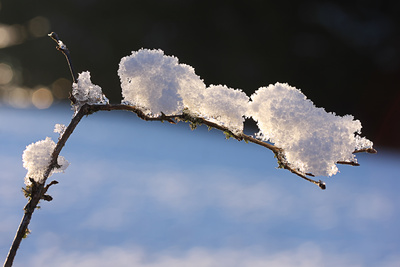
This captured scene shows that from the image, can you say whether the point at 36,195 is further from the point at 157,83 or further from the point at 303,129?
the point at 303,129

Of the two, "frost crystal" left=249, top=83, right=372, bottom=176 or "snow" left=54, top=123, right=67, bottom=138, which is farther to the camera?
"snow" left=54, top=123, right=67, bottom=138

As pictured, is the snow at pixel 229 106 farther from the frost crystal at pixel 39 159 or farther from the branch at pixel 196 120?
the frost crystal at pixel 39 159

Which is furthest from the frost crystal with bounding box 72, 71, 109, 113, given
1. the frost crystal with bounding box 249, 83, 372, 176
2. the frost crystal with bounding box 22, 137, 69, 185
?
the frost crystal with bounding box 249, 83, 372, 176

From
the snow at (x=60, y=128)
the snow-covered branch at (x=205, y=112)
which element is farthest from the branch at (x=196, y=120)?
the snow at (x=60, y=128)

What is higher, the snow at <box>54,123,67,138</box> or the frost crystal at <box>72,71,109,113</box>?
the frost crystal at <box>72,71,109,113</box>

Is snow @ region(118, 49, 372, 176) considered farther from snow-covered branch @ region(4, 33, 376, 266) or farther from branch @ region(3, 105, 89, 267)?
branch @ region(3, 105, 89, 267)

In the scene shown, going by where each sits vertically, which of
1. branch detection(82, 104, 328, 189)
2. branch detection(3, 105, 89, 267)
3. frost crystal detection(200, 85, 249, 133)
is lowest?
branch detection(3, 105, 89, 267)
